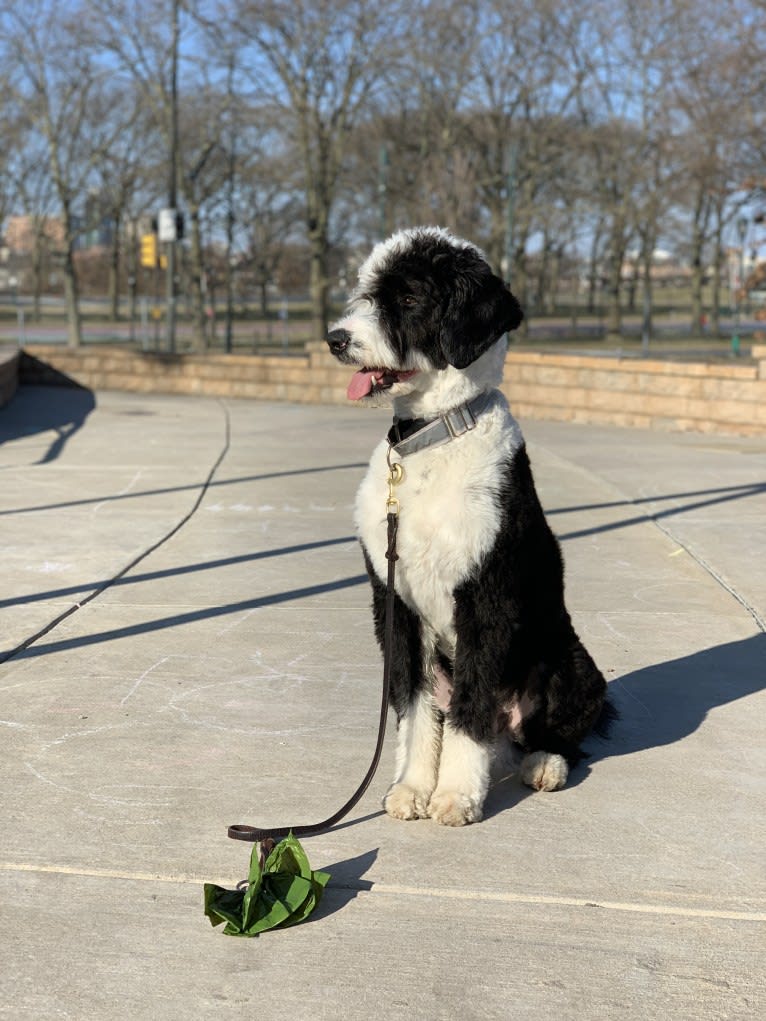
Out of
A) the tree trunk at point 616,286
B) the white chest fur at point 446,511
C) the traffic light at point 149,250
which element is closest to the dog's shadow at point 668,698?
the white chest fur at point 446,511

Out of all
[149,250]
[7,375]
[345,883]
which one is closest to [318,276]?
[149,250]

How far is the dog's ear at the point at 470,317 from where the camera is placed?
3.48m

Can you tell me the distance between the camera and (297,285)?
8300 centimetres

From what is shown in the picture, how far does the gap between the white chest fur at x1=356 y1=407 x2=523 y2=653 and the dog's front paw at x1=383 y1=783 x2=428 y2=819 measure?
0.53m

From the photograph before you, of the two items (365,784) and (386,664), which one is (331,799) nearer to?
(365,784)

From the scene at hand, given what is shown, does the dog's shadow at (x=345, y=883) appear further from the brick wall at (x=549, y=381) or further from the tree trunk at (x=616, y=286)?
the tree trunk at (x=616, y=286)

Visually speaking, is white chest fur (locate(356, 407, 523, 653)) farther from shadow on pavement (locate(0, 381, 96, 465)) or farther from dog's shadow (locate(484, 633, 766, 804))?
shadow on pavement (locate(0, 381, 96, 465))

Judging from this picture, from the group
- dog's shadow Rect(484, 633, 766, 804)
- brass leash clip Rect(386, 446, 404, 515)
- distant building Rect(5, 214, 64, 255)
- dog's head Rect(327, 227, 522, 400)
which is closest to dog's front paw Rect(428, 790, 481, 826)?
dog's shadow Rect(484, 633, 766, 804)

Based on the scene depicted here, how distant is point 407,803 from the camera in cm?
385

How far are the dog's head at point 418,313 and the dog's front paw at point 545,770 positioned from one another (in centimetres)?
133

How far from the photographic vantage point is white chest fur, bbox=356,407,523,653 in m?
3.66

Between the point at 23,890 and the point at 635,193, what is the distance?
45.1 meters

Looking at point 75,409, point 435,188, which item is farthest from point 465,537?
point 435,188

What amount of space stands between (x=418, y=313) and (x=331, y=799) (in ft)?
5.16
